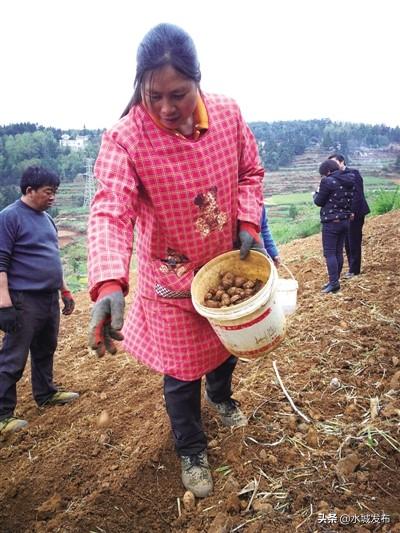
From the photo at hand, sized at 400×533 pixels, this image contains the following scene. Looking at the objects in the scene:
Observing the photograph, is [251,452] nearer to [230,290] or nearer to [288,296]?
[230,290]

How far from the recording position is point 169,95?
1440mm

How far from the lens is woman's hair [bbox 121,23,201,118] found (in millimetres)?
1395

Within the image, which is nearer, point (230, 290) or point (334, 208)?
point (230, 290)

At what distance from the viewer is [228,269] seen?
1764 mm

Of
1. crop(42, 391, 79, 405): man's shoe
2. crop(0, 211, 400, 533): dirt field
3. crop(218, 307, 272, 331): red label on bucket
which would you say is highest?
crop(218, 307, 272, 331): red label on bucket

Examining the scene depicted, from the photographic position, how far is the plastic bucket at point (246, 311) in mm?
1476

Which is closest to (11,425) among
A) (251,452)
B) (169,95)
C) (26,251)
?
(26,251)

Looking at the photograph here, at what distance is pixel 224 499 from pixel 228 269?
0.86 m

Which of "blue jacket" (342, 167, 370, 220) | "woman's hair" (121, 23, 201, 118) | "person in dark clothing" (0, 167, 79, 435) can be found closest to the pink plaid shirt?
"woman's hair" (121, 23, 201, 118)

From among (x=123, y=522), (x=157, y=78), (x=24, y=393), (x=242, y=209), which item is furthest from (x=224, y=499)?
(x=24, y=393)

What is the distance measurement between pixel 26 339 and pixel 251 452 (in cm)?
151

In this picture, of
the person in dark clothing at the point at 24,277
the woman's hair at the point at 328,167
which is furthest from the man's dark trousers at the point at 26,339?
the woman's hair at the point at 328,167

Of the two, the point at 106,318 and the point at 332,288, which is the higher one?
the point at 106,318

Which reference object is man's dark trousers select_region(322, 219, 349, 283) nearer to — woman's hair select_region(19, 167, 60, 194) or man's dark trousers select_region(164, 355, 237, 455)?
woman's hair select_region(19, 167, 60, 194)
